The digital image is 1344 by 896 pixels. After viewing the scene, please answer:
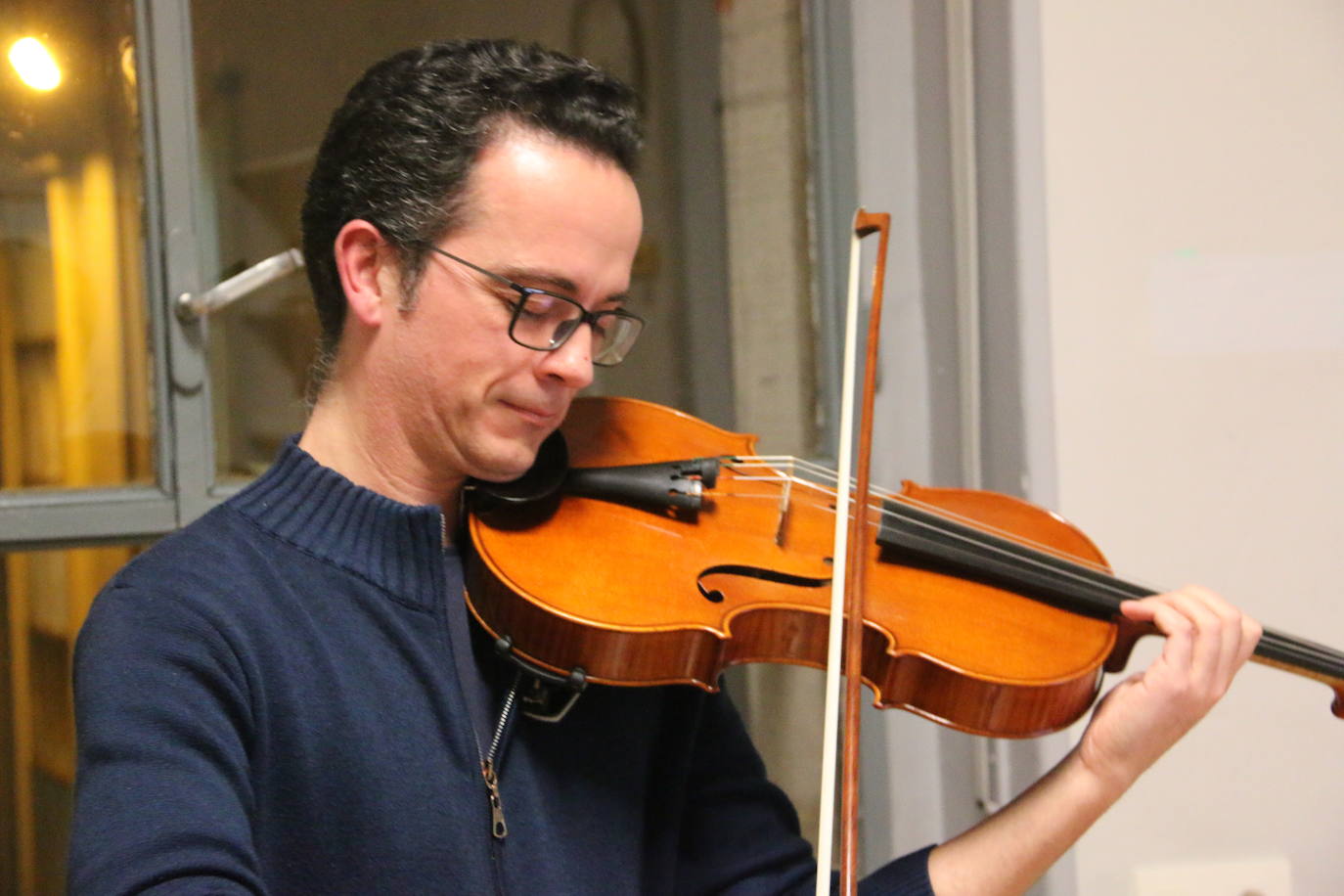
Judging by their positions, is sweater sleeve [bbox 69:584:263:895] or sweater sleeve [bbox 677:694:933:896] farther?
sweater sleeve [bbox 677:694:933:896]

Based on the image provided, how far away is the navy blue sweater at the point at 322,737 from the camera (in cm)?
72

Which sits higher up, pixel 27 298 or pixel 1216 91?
pixel 1216 91

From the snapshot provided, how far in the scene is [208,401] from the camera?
1.37 m

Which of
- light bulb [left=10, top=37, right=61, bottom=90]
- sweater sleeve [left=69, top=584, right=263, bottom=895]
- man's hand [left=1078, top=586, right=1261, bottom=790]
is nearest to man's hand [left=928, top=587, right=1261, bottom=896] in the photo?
man's hand [left=1078, top=586, right=1261, bottom=790]

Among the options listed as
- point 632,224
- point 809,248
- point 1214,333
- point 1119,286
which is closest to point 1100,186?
point 1119,286

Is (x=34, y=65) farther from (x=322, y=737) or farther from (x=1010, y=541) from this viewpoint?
(x=1010, y=541)

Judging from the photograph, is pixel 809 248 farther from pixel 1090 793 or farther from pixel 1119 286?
pixel 1090 793

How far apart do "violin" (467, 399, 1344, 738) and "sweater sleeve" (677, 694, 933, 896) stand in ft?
0.75

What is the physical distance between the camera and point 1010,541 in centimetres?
107

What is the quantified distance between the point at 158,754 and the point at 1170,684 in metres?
0.83

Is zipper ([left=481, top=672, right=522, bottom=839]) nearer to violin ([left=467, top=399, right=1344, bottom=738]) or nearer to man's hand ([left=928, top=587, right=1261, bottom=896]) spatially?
violin ([left=467, top=399, right=1344, bottom=738])

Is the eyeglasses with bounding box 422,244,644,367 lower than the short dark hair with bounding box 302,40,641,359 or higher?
lower

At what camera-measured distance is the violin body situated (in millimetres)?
885

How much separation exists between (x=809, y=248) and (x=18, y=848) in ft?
4.49
